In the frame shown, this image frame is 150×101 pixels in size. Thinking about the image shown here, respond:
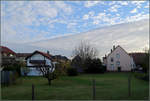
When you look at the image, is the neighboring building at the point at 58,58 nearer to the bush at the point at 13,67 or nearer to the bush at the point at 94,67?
the bush at the point at 13,67

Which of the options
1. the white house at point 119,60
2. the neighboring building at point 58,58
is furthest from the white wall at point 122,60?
the neighboring building at point 58,58

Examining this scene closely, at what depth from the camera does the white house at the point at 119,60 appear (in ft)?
150

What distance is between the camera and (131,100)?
773 cm

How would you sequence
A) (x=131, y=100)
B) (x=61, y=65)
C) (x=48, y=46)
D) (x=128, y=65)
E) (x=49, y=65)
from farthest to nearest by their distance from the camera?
(x=128, y=65)
(x=61, y=65)
(x=49, y=65)
(x=48, y=46)
(x=131, y=100)

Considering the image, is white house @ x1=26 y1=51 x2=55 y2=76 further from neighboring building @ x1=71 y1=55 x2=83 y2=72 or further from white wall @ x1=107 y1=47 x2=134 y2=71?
white wall @ x1=107 y1=47 x2=134 y2=71

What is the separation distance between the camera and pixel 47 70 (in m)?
16.1

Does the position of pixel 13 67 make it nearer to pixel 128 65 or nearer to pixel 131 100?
pixel 131 100

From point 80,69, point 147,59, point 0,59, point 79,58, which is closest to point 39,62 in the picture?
point 0,59

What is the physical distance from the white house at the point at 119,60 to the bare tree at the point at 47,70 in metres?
31.5

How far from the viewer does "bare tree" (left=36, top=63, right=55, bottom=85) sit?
14.4 meters

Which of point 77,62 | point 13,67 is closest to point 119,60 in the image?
point 77,62

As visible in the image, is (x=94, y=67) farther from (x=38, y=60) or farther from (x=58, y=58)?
(x=38, y=60)

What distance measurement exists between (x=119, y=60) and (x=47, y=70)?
111 feet

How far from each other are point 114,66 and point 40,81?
3457 cm
